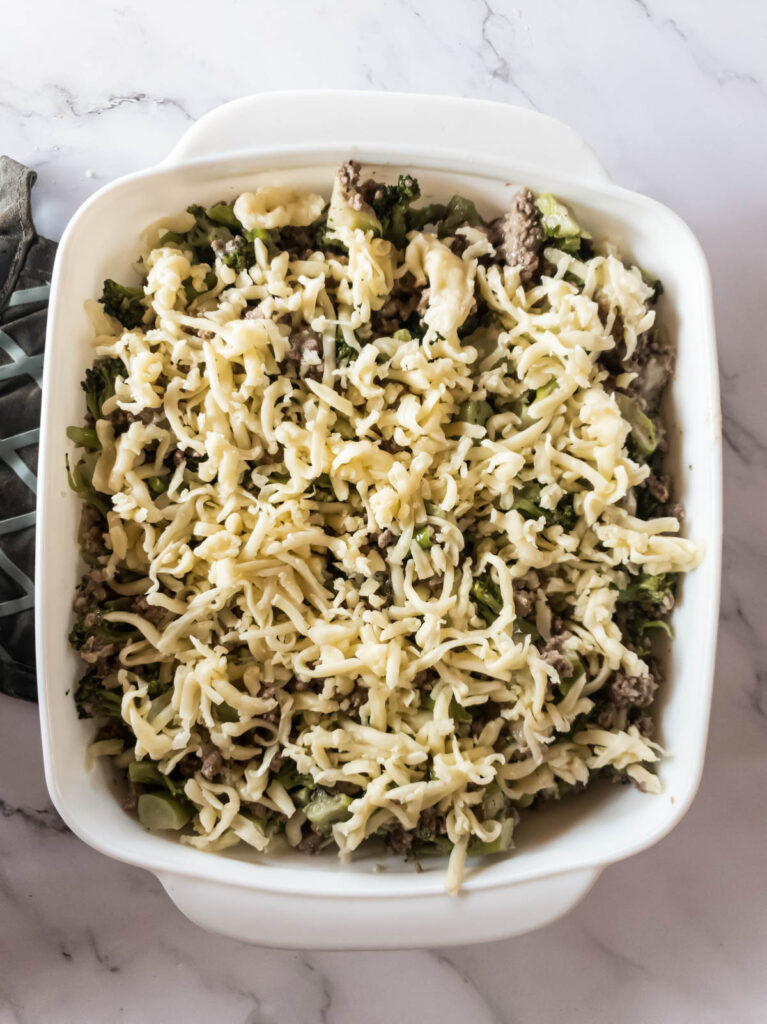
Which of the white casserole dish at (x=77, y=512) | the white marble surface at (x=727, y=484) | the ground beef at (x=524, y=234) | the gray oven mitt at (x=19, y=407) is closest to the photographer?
the white casserole dish at (x=77, y=512)

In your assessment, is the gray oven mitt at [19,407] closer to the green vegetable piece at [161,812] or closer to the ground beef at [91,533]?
the ground beef at [91,533]

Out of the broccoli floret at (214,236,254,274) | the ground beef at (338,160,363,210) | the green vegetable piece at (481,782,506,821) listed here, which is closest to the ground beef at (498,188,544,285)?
the ground beef at (338,160,363,210)

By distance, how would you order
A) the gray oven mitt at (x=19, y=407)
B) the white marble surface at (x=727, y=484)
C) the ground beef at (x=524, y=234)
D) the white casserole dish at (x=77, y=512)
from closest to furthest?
1. the white casserole dish at (x=77, y=512)
2. the ground beef at (x=524, y=234)
3. the gray oven mitt at (x=19, y=407)
4. the white marble surface at (x=727, y=484)

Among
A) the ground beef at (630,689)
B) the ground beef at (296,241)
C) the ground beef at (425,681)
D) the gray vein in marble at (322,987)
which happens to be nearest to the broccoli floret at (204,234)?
the ground beef at (296,241)

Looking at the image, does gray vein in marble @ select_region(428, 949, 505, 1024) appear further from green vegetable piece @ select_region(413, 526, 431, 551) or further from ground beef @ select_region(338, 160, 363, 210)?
ground beef @ select_region(338, 160, 363, 210)

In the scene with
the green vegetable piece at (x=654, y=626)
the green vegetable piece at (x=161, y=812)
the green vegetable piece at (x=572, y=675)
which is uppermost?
the green vegetable piece at (x=654, y=626)

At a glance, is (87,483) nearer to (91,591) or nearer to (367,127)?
(91,591)

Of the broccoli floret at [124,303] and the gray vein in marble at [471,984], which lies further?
the gray vein in marble at [471,984]

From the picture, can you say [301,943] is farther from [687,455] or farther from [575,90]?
[575,90]
